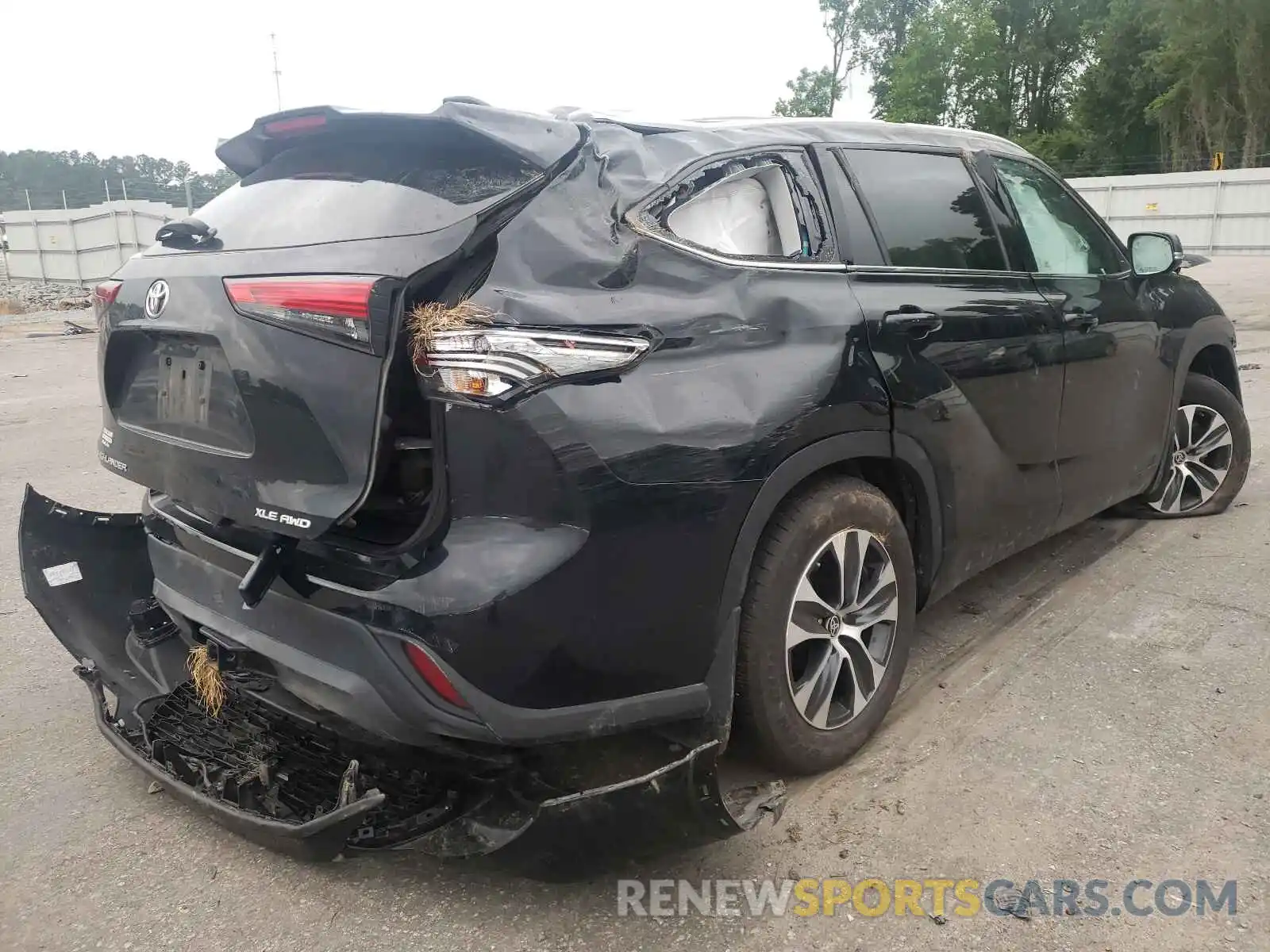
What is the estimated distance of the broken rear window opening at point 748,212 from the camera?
241 centimetres

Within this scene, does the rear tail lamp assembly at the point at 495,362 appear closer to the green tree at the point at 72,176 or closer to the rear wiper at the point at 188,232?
the rear wiper at the point at 188,232

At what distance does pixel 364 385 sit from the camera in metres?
2.05

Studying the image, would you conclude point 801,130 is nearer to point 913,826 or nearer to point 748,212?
point 748,212

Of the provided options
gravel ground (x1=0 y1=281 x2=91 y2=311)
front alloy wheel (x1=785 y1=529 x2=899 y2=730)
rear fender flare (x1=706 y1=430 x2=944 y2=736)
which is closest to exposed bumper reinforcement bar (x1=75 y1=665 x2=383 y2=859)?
rear fender flare (x1=706 y1=430 x2=944 y2=736)

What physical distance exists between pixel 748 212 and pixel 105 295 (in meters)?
1.81

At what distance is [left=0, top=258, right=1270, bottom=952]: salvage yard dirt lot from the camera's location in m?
2.24

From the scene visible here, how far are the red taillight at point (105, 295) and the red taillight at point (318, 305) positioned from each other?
2.37ft

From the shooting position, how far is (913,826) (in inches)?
102

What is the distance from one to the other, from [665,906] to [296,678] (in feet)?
3.36

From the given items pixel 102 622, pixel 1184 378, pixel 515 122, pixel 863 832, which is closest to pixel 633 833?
pixel 863 832

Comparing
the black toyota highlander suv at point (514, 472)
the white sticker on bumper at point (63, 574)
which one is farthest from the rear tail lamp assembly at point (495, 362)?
the white sticker on bumper at point (63, 574)

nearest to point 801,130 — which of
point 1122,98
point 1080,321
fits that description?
point 1080,321

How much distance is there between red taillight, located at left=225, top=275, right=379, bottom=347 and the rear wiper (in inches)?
16.7

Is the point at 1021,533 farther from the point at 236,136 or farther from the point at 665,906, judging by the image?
the point at 236,136
